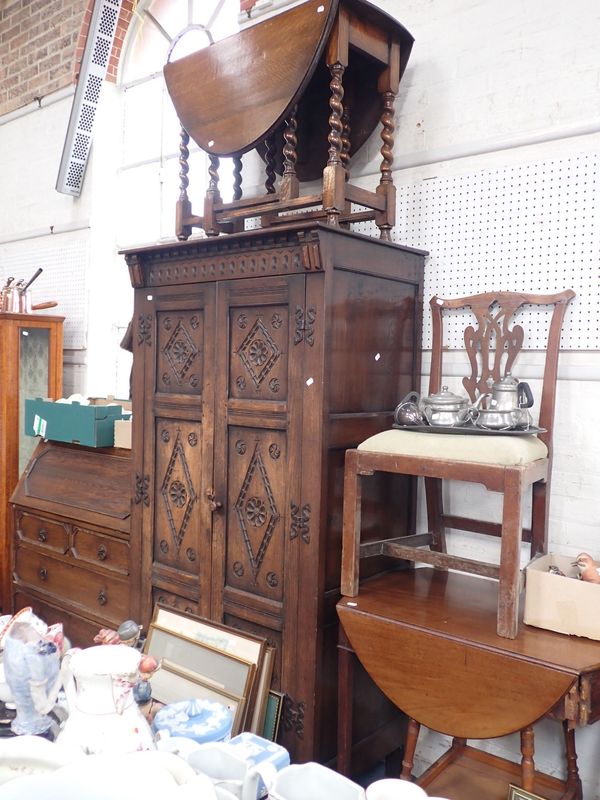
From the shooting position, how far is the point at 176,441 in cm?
296

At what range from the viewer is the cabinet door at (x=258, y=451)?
2.52 metres

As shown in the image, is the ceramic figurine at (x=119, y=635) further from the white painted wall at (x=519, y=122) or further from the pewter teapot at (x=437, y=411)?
the white painted wall at (x=519, y=122)

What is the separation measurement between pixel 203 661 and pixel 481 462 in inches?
54.2

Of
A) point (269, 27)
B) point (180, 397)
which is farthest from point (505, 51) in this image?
point (180, 397)

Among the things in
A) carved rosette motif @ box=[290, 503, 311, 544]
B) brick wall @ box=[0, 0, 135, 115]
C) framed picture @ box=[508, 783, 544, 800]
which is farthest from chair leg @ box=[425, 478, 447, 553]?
brick wall @ box=[0, 0, 135, 115]

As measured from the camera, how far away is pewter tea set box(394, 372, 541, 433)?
228 centimetres

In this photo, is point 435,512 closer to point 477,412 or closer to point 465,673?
point 477,412

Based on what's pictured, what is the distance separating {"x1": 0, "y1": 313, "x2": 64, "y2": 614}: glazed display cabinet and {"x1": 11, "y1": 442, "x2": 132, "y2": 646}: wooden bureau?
389mm

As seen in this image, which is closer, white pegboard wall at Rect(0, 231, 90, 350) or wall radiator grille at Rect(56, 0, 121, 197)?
wall radiator grille at Rect(56, 0, 121, 197)

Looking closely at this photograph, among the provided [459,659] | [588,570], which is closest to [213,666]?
[459,659]

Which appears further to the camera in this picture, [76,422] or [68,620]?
[76,422]

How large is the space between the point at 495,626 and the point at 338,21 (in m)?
2.17

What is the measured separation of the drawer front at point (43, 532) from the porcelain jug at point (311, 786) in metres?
2.66

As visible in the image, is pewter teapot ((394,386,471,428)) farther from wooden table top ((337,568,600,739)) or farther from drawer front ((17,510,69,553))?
drawer front ((17,510,69,553))
